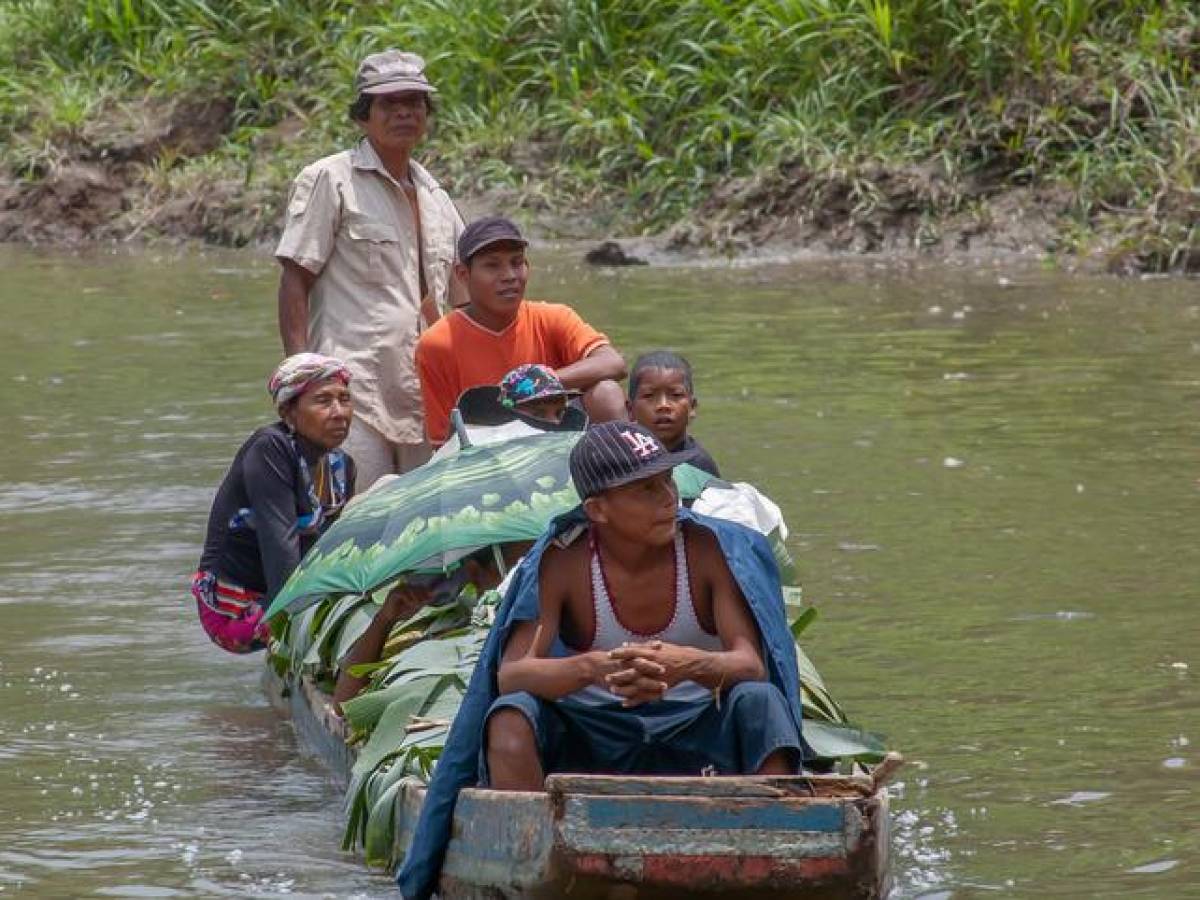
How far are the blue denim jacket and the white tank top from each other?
11cm

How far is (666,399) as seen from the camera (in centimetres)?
815

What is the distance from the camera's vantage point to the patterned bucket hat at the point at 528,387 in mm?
8055

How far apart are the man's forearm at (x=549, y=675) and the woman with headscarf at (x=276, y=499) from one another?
2331 millimetres

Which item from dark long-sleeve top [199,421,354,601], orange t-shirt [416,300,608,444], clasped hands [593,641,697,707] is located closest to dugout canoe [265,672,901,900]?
clasped hands [593,641,697,707]

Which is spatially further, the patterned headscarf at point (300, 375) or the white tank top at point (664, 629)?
the patterned headscarf at point (300, 375)

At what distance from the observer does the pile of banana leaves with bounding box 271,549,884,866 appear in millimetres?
6473

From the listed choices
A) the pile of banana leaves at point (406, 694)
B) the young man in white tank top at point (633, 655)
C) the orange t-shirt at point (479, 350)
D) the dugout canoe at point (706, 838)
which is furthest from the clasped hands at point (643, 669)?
the orange t-shirt at point (479, 350)

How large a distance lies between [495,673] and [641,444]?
0.64 m

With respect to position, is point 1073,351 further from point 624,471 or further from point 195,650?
point 624,471

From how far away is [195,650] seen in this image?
9.44 m

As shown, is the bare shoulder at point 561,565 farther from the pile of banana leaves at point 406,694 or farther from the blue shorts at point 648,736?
the pile of banana leaves at point 406,694

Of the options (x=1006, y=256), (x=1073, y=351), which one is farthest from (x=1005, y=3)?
(x=1073, y=351)

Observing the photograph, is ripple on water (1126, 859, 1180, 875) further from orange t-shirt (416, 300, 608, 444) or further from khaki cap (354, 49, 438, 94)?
khaki cap (354, 49, 438, 94)

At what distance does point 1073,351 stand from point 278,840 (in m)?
8.60
